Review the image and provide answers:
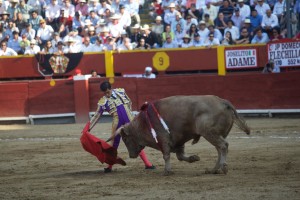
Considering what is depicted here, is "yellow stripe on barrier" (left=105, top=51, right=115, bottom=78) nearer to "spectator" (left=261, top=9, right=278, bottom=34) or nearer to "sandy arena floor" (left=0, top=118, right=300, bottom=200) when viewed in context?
"spectator" (left=261, top=9, right=278, bottom=34)

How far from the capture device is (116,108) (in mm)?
10859

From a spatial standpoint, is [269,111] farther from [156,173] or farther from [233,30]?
[156,173]

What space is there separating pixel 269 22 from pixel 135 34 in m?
3.46

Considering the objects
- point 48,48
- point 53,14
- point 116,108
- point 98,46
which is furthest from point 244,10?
point 116,108

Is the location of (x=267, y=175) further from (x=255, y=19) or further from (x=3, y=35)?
(x=3, y=35)

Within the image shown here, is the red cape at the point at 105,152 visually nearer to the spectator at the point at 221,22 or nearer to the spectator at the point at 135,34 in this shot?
the spectator at the point at 221,22

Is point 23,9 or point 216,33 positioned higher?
point 23,9

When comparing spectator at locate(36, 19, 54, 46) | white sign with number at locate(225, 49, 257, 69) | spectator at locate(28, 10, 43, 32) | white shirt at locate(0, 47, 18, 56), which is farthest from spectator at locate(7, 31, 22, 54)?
white sign with number at locate(225, 49, 257, 69)

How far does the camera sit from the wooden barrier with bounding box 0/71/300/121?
18156 mm

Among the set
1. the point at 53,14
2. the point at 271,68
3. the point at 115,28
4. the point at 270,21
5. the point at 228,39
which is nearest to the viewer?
the point at 271,68

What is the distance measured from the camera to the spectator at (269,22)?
746 inches

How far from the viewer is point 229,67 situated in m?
19.5

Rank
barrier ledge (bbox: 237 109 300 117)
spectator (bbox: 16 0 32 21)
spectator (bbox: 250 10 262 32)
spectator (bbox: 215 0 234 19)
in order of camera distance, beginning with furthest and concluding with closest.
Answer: spectator (bbox: 16 0 32 21) < spectator (bbox: 215 0 234 19) < spectator (bbox: 250 10 262 32) < barrier ledge (bbox: 237 109 300 117)

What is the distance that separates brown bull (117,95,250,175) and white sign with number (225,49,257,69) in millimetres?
8957
